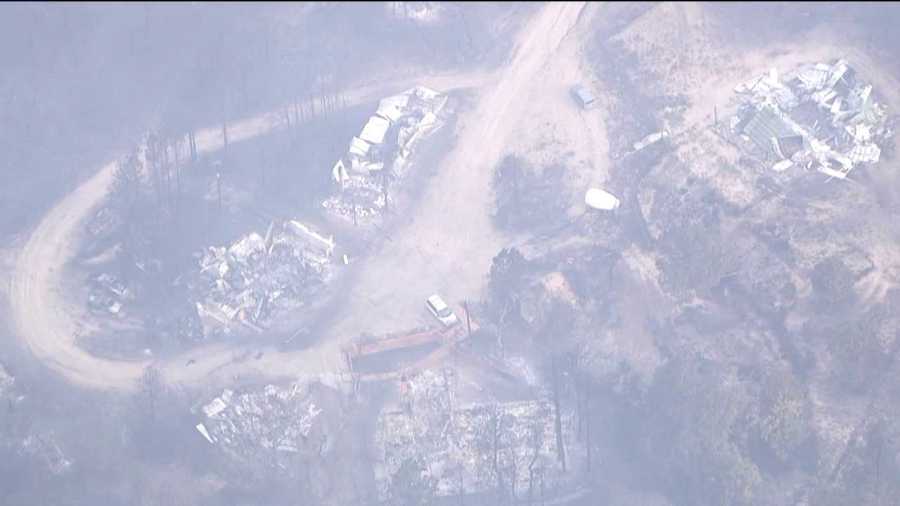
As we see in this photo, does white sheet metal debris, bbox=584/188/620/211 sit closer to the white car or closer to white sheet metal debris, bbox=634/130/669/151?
white sheet metal debris, bbox=634/130/669/151

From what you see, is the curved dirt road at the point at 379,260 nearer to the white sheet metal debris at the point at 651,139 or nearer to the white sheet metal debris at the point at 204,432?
the white sheet metal debris at the point at 204,432

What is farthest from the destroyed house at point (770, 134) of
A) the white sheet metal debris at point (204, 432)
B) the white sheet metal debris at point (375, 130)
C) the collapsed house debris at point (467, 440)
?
the white sheet metal debris at point (204, 432)

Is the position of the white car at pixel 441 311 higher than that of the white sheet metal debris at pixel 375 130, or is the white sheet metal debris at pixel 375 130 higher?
the white sheet metal debris at pixel 375 130

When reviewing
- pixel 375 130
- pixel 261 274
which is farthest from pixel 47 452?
pixel 375 130

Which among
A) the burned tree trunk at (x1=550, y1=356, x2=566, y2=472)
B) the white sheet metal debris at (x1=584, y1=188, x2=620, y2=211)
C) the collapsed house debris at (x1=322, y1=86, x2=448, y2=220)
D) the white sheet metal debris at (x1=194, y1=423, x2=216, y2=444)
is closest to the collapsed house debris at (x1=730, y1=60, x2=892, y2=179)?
the white sheet metal debris at (x1=584, y1=188, x2=620, y2=211)

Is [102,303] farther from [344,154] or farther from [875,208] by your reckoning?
[875,208]

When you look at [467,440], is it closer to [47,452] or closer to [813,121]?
[47,452]
